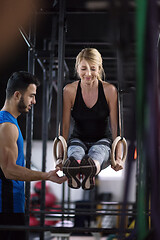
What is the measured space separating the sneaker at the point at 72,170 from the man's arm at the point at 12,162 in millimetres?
171

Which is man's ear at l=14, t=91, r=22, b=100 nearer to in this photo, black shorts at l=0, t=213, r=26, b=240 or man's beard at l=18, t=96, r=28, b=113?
man's beard at l=18, t=96, r=28, b=113

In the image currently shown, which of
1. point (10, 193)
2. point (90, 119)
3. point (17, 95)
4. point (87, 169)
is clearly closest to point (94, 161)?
point (87, 169)

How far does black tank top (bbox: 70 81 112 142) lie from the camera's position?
207cm

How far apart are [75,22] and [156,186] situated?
3422 millimetres

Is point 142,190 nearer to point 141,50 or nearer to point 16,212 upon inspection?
point 141,50

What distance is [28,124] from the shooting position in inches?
101

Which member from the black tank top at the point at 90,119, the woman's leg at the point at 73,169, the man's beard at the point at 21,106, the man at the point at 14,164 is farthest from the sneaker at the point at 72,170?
the man's beard at the point at 21,106

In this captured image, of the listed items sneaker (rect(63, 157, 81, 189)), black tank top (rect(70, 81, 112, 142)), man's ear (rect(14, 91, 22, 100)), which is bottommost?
sneaker (rect(63, 157, 81, 189))

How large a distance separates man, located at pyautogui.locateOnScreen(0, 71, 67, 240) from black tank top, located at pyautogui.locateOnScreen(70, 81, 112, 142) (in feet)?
1.03

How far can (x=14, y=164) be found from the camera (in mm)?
1850

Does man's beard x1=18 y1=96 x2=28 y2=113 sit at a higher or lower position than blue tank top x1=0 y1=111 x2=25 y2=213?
higher

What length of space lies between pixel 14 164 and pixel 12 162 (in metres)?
0.02

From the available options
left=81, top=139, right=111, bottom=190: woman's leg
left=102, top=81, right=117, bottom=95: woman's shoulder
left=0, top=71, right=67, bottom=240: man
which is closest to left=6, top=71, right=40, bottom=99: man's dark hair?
left=0, top=71, right=67, bottom=240: man

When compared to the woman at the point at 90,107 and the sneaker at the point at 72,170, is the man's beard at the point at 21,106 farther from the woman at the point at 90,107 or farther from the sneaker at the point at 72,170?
the sneaker at the point at 72,170
